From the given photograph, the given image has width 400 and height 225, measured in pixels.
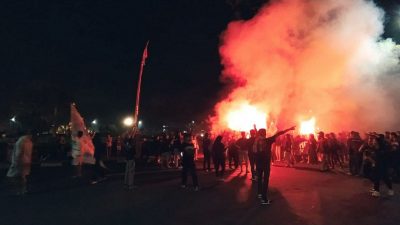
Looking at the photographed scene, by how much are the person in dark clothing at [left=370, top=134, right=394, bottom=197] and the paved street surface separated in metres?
0.29

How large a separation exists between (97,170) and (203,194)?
14.0ft

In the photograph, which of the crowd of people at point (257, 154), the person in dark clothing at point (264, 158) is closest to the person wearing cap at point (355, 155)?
the crowd of people at point (257, 154)

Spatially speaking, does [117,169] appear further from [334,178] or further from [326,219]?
[326,219]

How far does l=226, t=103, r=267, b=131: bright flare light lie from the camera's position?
85.3 ft

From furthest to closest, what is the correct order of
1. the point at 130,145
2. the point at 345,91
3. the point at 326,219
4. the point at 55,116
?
the point at 55,116
the point at 345,91
the point at 130,145
the point at 326,219

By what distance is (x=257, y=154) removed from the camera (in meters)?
9.99

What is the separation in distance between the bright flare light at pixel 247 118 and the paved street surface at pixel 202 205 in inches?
513

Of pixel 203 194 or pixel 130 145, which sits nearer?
pixel 203 194

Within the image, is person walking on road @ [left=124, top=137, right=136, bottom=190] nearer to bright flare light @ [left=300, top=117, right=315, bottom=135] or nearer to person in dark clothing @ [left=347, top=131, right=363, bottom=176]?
person in dark clothing @ [left=347, top=131, right=363, bottom=176]

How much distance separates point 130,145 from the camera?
11680 mm

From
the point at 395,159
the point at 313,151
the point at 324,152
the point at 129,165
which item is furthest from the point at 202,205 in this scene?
the point at 313,151

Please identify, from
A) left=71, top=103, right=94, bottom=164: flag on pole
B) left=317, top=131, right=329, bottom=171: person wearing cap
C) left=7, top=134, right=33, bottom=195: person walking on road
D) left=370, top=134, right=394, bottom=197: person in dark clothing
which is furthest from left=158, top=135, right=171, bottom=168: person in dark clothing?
left=370, top=134, right=394, bottom=197: person in dark clothing

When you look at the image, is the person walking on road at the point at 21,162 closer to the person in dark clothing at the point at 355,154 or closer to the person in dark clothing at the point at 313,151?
the person in dark clothing at the point at 355,154

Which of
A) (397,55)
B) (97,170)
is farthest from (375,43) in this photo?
(97,170)
